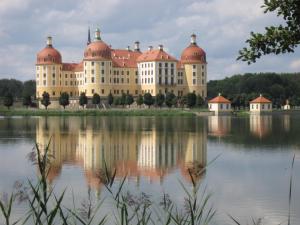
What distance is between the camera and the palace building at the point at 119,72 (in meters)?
81.3

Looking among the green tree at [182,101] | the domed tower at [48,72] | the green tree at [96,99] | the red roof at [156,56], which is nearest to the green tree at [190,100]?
the green tree at [182,101]

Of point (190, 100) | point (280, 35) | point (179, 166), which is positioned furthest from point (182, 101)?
point (280, 35)

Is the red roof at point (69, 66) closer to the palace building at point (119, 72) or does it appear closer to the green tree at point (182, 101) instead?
the palace building at point (119, 72)

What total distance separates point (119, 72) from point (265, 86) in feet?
83.6

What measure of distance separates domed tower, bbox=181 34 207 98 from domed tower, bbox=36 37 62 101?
17.8 metres

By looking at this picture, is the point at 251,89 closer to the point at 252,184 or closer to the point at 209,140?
the point at 209,140

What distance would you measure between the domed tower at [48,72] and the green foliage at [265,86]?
2367 centimetres

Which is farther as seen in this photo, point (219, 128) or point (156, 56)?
point (156, 56)

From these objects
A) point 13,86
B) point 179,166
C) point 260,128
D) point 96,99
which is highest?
point 13,86

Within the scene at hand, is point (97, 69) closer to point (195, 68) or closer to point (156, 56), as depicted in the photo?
point (156, 56)

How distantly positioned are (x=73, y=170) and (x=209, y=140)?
39.6 feet

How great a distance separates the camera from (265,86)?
95812 mm

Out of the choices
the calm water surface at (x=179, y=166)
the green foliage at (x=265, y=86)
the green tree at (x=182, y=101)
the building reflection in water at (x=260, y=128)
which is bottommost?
the calm water surface at (x=179, y=166)

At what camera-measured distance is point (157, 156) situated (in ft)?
66.6
